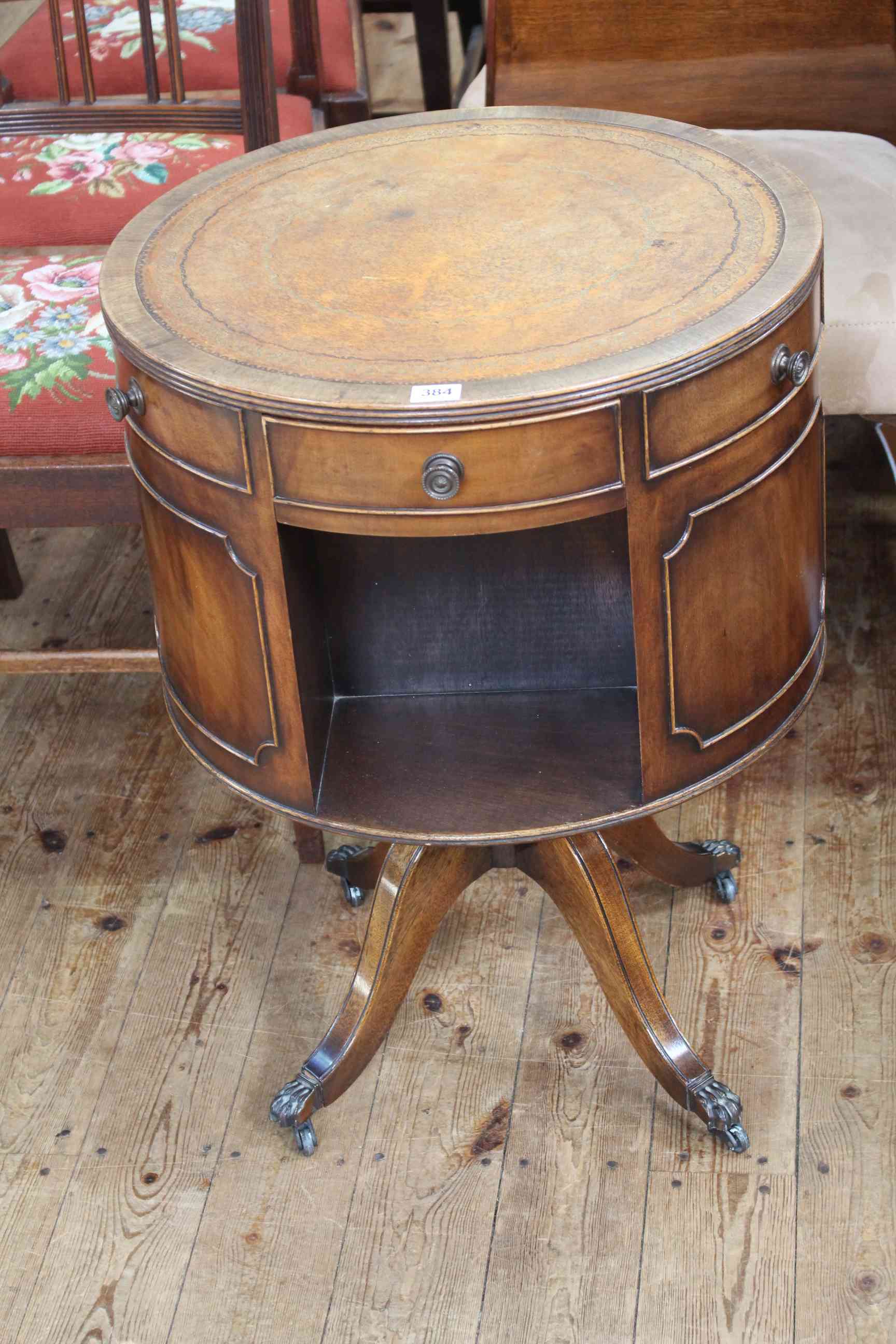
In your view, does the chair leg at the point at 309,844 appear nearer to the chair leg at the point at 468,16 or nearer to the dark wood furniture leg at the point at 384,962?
the dark wood furniture leg at the point at 384,962

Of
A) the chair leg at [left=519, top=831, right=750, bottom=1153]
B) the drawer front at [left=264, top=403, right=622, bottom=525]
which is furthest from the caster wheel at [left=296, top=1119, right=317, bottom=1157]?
the drawer front at [left=264, top=403, right=622, bottom=525]

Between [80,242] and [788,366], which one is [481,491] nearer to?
[788,366]

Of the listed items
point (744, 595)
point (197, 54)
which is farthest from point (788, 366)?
point (197, 54)

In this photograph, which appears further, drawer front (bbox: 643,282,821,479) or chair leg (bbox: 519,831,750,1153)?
chair leg (bbox: 519,831,750,1153)

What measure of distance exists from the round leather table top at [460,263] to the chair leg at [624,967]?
1.87 feet

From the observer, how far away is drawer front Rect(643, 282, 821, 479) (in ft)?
3.75

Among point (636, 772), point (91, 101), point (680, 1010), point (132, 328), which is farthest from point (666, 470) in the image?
point (91, 101)

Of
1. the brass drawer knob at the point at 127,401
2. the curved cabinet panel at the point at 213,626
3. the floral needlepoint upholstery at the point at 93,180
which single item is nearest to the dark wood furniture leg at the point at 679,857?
the curved cabinet panel at the point at 213,626

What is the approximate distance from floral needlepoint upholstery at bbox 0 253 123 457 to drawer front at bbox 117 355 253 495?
1.50 ft

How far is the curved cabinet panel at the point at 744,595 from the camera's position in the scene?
1.22 meters

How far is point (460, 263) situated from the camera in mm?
1310

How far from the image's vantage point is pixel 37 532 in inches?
105

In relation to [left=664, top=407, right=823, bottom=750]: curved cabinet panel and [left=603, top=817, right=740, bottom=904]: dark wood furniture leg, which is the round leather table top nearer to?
[left=664, top=407, right=823, bottom=750]: curved cabinet panel

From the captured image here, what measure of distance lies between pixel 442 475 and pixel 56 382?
2.55 feet
